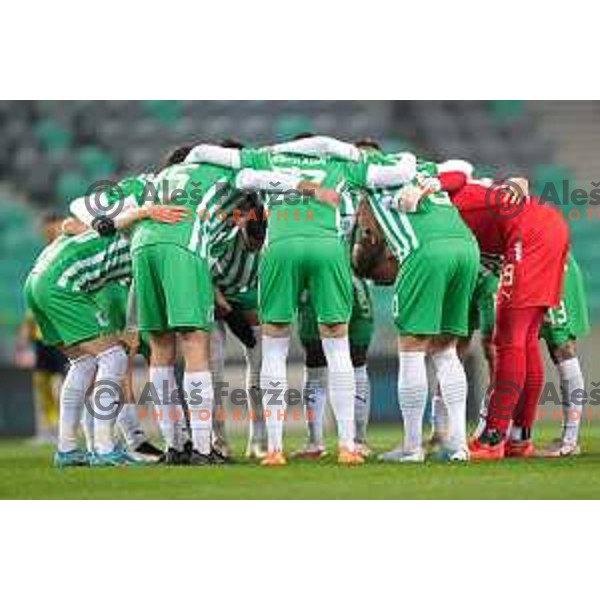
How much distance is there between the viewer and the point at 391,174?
7.93 m

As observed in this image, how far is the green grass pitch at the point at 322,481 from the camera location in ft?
21.8

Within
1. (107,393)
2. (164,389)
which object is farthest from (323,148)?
(107,393)

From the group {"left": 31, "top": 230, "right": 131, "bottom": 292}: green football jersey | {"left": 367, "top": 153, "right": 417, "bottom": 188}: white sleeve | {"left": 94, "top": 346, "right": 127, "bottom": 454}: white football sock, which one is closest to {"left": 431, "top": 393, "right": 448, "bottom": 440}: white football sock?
{"left": 367, "top": 153, "right": 417, "bottom": 188}: white sleeve

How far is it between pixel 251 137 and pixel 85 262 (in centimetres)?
909

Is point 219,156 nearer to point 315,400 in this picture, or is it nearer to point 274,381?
point 274,381

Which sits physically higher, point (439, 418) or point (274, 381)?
point (274, 381)

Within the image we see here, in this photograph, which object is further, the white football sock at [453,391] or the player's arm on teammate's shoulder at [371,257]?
the player's arm on teammate's shoulder at [371,257]

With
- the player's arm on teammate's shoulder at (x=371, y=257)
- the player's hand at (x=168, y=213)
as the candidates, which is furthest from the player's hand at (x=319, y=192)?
the player's arm on teammate's shoulder at (x=371, y=257)

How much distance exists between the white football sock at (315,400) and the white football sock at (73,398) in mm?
1238

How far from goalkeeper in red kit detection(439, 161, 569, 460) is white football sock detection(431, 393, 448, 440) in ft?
0.67

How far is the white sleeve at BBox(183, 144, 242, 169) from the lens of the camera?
802 cm

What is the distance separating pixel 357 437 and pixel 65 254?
201cm

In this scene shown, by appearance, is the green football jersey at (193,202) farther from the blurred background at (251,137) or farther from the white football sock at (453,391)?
the blurred background at (251,137)

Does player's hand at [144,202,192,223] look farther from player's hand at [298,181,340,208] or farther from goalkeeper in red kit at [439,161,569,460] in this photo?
goalkeeper in red kit at [439,161,569,460]
